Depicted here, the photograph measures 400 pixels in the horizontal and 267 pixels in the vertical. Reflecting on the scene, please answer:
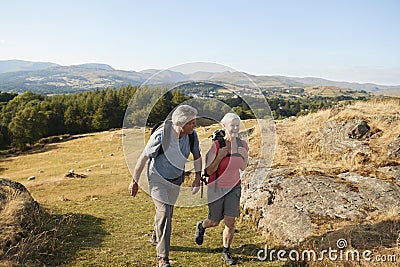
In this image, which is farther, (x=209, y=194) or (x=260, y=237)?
(x=260, y=237)

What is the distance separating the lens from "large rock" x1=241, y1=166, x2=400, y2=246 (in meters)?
7.64

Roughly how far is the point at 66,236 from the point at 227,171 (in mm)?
4264

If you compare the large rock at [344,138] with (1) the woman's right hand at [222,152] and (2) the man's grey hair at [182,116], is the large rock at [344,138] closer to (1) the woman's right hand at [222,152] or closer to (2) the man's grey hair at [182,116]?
(1) the woman's right hand at [222,152]

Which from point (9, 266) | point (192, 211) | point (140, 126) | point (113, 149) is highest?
point (140, 126)

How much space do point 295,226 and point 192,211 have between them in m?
4.02

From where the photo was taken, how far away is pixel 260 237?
26.3ft

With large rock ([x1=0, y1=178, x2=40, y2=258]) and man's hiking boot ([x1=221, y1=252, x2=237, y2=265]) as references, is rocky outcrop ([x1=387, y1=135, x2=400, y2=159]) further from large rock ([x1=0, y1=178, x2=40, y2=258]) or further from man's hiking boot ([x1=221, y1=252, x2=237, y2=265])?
large rock ([x1=0, y1=178, x2=40, y2=258])

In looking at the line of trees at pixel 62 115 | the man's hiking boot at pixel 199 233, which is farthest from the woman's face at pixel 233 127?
the line of trees at pixel 62 115

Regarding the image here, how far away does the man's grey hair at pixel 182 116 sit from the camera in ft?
18.7

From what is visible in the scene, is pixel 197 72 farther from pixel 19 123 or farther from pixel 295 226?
pixel 19 123

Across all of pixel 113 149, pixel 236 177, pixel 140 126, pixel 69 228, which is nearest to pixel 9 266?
pixel 69 228

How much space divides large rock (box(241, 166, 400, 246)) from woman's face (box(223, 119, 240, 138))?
9.83 ft

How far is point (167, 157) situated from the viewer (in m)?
5.76

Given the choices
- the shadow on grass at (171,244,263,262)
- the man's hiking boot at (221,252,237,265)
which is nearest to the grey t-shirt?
the man's hiking boot at (221,252,237,265)
